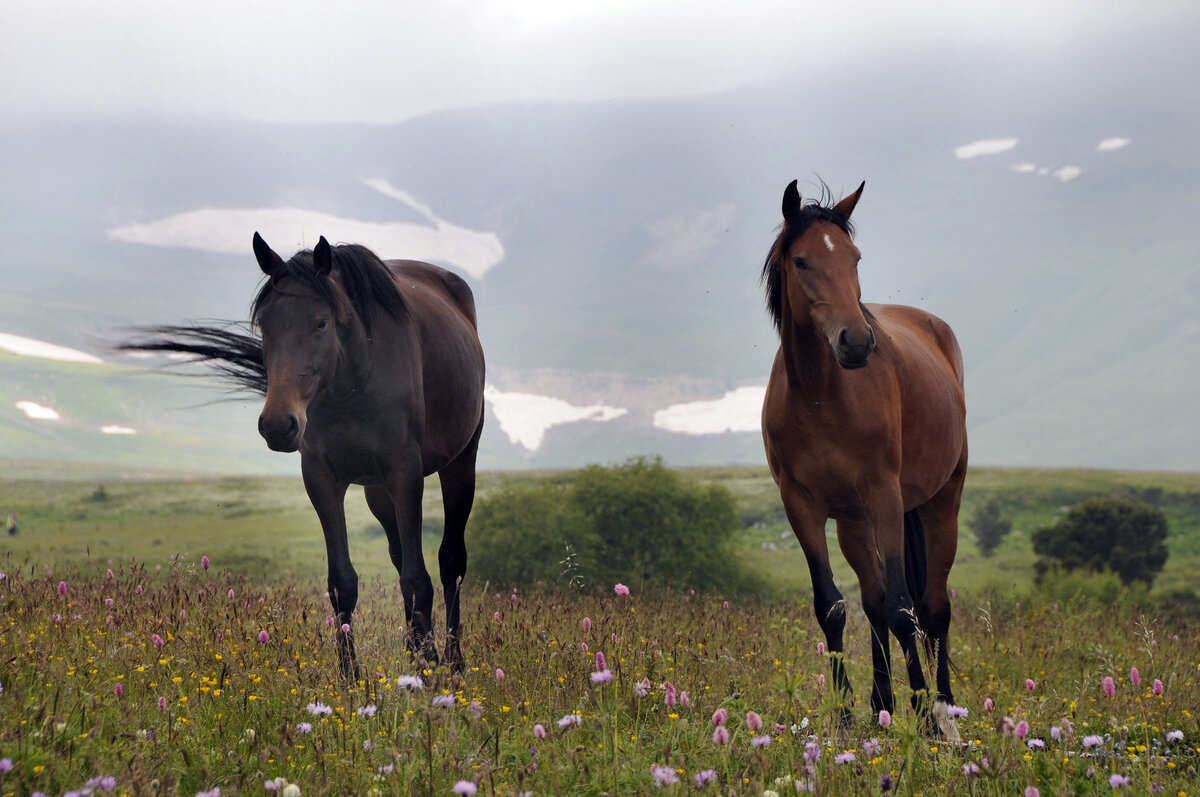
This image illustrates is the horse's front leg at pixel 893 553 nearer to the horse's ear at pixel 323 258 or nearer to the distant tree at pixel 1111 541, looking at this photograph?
the horse's ear at pixel 323 258

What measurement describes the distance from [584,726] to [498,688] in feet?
3.73

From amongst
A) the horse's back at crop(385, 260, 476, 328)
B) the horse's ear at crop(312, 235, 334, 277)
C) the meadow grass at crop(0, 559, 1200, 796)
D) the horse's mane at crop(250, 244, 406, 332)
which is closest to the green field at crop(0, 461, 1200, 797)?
the meadow grass at crop(0, 559, 1200, 796)

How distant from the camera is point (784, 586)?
32.8m

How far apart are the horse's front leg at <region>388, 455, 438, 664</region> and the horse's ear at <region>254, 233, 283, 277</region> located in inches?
63.3

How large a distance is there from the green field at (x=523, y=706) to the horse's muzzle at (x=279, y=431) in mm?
1269

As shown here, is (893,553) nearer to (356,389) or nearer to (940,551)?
(940,551)

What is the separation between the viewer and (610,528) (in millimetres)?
26594

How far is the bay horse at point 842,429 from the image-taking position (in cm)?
587

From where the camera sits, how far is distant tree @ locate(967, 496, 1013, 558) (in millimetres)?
43694

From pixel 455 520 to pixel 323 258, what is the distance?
3.05 m

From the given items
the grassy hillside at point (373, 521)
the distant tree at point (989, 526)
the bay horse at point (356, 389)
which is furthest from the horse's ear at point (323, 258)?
the distant tree at point (989, 526)

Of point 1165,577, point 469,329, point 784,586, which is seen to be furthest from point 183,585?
point 1165,577

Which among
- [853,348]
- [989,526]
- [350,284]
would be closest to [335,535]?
[350,284]

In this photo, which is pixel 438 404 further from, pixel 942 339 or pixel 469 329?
pixel 942 339
